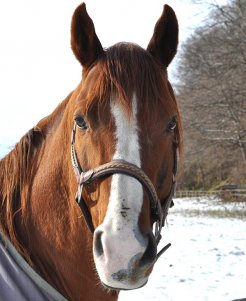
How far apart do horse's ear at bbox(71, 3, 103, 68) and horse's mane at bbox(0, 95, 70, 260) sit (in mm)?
326

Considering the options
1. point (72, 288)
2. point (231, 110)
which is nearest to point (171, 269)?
point (72, 288)

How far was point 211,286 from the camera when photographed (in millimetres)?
6125

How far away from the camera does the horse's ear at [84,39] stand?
7.43 feet

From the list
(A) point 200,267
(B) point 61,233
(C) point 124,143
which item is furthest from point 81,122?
(A) point 200,267

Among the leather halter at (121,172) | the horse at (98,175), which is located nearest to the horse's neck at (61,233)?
the horse at (98,175)

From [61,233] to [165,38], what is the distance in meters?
1.18

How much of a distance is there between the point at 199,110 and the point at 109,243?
18.8 metres

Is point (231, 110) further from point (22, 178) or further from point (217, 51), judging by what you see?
point (22, 178)

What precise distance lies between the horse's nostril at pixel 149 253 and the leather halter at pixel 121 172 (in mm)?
169

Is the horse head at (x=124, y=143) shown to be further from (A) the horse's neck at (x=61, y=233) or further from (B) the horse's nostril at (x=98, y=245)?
(A) the horse's neck at (x=61, y=233)

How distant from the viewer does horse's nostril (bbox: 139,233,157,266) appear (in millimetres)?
1712

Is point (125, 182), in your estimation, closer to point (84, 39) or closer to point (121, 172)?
point (121, 172)

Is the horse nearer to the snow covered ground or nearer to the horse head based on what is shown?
the horse head

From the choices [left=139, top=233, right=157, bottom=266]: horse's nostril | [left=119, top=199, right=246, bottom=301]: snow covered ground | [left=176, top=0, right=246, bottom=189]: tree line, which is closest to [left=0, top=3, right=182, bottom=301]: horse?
[left=139, top=233, right=157, bottom=266]: horse's nostril
